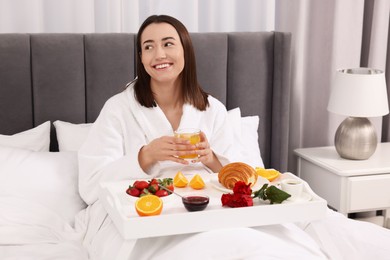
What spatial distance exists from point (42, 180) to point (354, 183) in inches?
57.4

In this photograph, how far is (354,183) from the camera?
2.87 m

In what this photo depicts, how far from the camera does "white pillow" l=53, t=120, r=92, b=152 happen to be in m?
2.64

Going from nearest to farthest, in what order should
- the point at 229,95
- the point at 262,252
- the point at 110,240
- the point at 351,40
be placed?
the point at 262,252, the point at 110,240, the point at 229,95, the point at 351,40

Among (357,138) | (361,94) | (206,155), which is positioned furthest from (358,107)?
(206,155)

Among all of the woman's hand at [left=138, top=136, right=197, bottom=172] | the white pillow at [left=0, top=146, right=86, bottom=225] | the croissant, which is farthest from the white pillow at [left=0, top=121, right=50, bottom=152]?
the croissant

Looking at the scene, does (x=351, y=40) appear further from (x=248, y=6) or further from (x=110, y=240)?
→ (x=110, y=240)

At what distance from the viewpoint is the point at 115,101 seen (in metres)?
2.40

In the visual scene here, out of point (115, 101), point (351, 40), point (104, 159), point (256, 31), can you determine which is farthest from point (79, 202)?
point (351, 40)

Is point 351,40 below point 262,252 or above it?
above

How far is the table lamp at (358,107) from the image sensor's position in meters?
2.88

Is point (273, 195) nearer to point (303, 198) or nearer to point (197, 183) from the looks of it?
point (303, 198)

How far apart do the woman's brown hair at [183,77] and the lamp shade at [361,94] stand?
2.55 ft

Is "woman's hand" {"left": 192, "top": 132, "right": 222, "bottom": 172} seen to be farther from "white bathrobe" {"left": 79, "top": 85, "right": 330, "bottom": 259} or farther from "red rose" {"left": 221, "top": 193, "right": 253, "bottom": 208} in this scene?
"red rose" {"left": 221, "top": 193, "right": 253, "bottom": 208}

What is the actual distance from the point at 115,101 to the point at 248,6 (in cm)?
110
